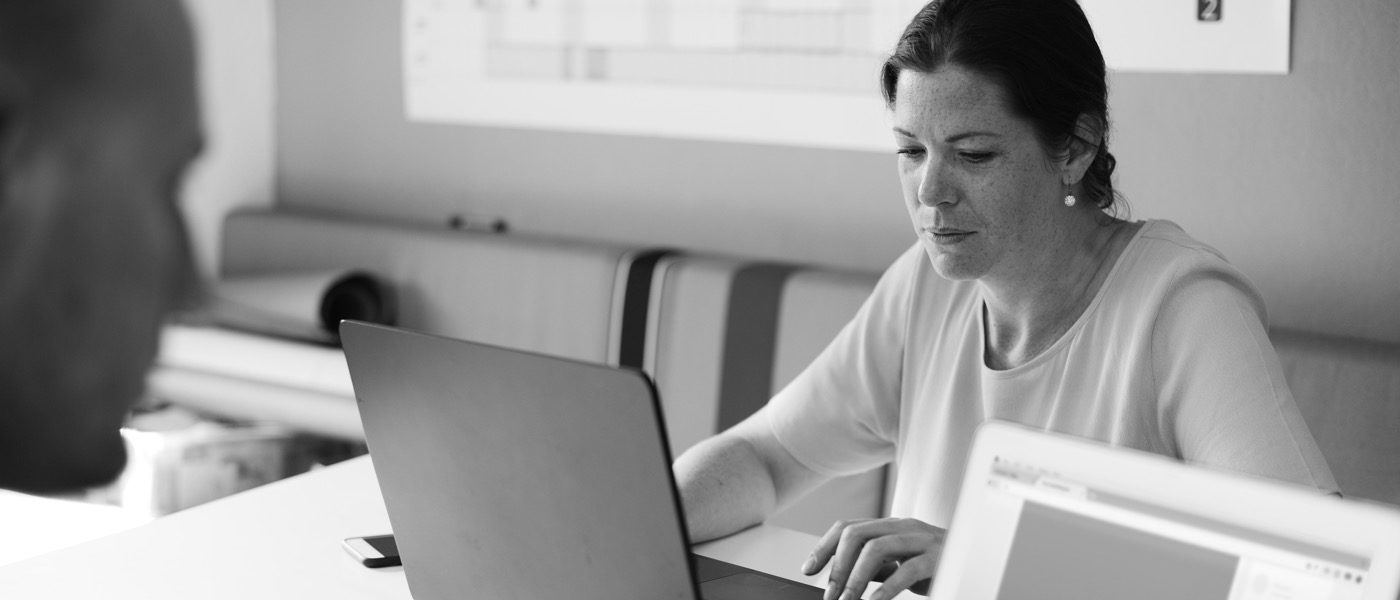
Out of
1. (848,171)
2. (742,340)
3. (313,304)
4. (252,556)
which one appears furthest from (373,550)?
(313,304)

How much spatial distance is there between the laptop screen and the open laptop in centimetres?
20

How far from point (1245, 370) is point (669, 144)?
4.66 feet

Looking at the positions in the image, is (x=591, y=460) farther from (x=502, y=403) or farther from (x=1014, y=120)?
(x=1014, y=120)

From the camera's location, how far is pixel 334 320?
271cm

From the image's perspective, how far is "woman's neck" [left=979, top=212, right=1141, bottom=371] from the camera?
1.43 metres

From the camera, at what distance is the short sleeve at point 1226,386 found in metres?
1.17

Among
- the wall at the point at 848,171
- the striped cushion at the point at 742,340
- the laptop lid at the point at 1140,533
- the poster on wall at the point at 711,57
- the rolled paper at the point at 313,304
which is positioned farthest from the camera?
the rolled paper at the point at 313,304

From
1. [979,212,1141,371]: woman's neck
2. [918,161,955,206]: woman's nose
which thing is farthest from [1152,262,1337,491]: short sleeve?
[918,161,955,206]: woman's nose

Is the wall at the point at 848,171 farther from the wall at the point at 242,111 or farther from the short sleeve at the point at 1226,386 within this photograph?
the short sleeve at the point at 1226,386

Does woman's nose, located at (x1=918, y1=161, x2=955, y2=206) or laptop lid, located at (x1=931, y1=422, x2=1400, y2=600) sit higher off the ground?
woman's nose, located at (x1=918, y1=161, x2=955, y2=206)

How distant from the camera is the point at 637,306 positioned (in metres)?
2.39

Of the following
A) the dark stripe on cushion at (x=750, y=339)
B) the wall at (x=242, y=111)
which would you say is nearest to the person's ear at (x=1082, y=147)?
the dark stripe on cushion at (x=750, y=339)

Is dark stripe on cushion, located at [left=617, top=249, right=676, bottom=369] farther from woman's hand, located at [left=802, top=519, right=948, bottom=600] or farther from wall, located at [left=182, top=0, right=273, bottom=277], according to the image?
woman's hand, located at [left=802, top=519, right=948, bottom=600]

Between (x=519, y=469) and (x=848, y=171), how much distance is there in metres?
1.42
